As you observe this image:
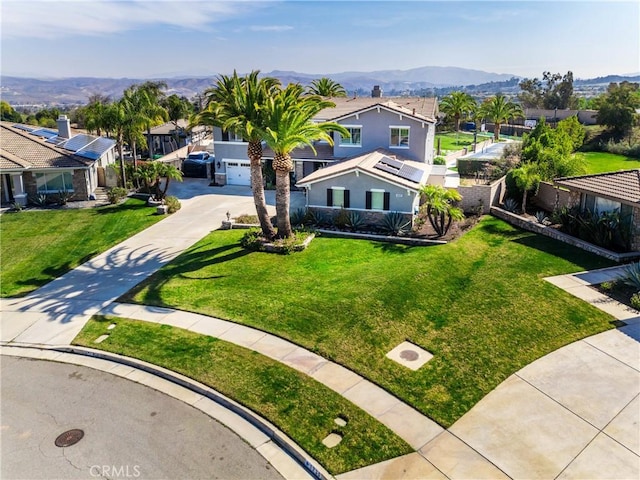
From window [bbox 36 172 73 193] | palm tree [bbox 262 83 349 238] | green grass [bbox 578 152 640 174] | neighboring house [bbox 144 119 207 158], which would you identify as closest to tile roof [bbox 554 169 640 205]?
palm tree [bbox 262 83 349 238]

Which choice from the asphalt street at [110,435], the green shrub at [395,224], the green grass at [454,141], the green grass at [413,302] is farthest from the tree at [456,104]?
the asphalt street at [110,435]

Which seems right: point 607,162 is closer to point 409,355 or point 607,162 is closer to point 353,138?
point 353,138

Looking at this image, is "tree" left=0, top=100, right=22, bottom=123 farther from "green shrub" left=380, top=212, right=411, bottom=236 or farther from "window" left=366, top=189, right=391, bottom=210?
"green shrub" left=380, top=212, right=411, bottom=236

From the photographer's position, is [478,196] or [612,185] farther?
[478,196]

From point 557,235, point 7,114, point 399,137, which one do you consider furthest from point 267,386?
point 7,114

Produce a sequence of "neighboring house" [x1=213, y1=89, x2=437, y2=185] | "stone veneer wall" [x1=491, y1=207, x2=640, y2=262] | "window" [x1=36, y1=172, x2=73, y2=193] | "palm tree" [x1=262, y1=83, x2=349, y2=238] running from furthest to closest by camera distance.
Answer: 1. "window" [x1=36, y1=172, x2=73, y2=193]
2. "neighboring house" [x1=213, y1=89, x2=437, y2=185]
3. "palm tree" [x1=262, y1=83, x2=349, y2=238]
4. "stone veneer wall" [x1=491, y1=207, x2=640, y2=262]

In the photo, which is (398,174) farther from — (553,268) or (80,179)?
(80,179)

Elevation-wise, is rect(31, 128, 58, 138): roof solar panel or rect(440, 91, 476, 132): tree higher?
rect(440, 91, 476, 132): tree
